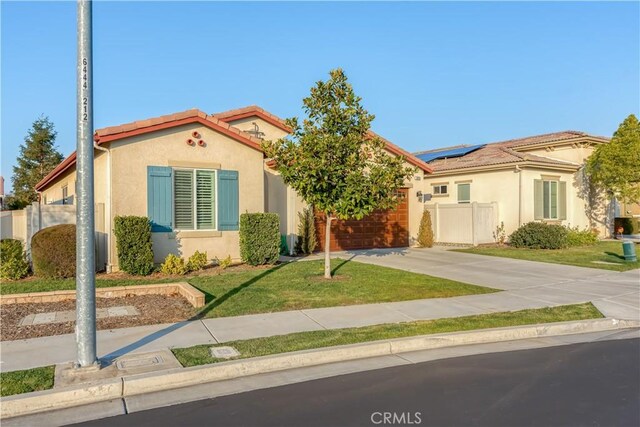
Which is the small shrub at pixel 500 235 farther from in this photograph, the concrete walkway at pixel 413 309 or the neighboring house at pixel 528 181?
the concrete walkway at pixel 413 309

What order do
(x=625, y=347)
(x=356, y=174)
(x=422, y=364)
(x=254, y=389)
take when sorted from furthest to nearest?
(x=356, y=174) < (x=625, y=347) < (x=422, y=364) < (x=254, y=389)

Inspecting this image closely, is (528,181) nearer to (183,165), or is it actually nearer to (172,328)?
(183,165)

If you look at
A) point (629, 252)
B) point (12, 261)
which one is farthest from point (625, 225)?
point (12, 261)

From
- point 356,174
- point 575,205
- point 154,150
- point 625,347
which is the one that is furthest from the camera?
point 575,205

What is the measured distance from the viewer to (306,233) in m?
17.5

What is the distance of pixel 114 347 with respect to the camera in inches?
260

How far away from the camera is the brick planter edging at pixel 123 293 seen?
9141 mm

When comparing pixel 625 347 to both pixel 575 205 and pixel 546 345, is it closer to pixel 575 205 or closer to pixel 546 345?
pixel 546 345

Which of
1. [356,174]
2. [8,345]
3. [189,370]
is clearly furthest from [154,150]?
[189,370]

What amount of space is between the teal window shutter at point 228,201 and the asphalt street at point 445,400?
352 inches

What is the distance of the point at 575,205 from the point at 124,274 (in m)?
21.8

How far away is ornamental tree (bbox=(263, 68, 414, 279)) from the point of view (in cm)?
1120

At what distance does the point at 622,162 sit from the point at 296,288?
19667 mm

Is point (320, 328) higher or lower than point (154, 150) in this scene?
lower
